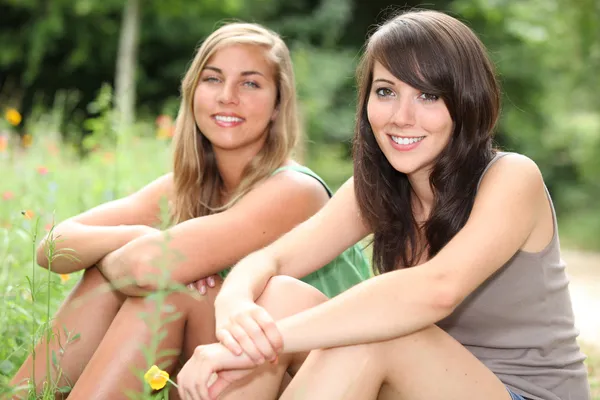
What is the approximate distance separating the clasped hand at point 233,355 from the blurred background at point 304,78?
327cm

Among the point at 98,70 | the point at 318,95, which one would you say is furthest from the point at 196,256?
the point at 98,70

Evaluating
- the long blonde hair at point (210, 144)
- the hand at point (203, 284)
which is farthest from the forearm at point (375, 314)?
the long blonde hair at point (210, 144)

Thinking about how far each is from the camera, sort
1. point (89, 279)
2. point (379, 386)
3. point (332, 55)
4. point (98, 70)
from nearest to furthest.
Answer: point (379, 386) → point (89, 279) → point (332, 55) → point (98, 70)

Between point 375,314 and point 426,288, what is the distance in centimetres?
14

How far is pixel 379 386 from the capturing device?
204 cm

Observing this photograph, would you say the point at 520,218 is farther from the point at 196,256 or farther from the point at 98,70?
the point at 98,70

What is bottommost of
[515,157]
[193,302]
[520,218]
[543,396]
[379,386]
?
[543,396]

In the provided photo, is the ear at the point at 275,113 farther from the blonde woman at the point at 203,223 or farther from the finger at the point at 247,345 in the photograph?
the finger at the point at 247,345

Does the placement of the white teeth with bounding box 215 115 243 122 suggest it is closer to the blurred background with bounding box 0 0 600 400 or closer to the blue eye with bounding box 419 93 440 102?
the blue eye with bounding box 419 93 440 102

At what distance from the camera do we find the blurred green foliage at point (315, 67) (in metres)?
11.5

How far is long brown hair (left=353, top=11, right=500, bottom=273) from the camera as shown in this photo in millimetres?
2195

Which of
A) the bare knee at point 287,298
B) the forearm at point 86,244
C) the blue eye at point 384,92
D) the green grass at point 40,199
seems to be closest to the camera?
the bare knee at point 287,298

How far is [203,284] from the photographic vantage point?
2607 millimetres

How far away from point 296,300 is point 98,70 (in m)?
13.8
